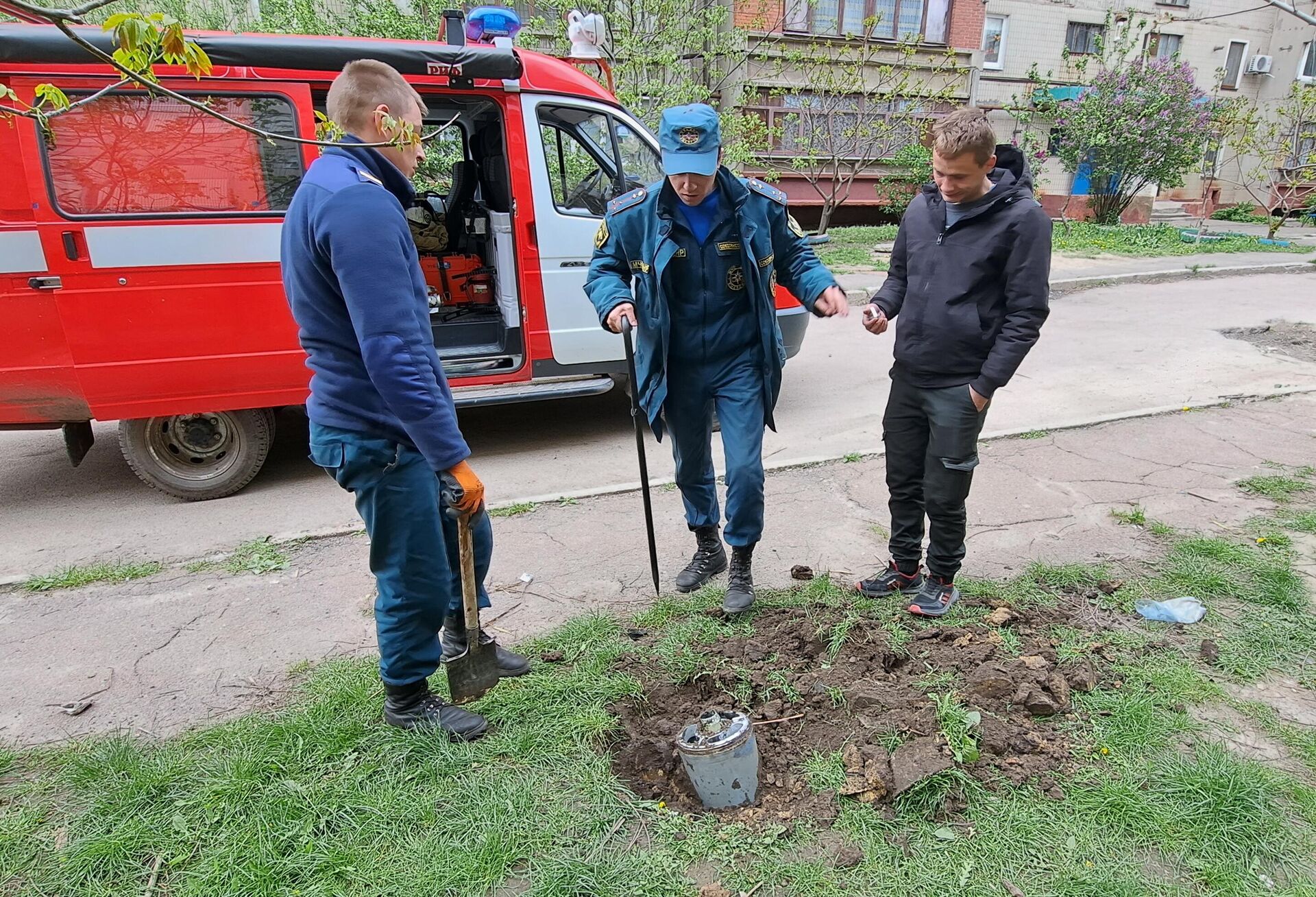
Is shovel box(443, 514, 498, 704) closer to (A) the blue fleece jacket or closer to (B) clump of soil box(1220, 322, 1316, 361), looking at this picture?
(A) the blue fleece jacket

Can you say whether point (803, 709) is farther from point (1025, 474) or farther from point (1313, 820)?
point (1025, 474)

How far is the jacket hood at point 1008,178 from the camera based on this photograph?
2.92 m

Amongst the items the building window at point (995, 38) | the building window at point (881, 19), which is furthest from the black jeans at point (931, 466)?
the building window at point (995, 38)

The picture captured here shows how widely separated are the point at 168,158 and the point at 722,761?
4.61 metres

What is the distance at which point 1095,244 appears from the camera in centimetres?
1650

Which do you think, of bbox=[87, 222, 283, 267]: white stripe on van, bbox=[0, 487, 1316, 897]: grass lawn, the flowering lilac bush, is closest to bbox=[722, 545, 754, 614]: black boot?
bbox=[0, 487, 1316, 897]: grass lawn

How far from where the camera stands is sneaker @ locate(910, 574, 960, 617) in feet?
10.8

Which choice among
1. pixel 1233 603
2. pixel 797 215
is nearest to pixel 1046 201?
pixel 797 215

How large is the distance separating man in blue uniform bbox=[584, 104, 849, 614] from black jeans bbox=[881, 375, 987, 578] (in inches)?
21.0

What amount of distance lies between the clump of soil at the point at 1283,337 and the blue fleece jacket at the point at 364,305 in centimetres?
899

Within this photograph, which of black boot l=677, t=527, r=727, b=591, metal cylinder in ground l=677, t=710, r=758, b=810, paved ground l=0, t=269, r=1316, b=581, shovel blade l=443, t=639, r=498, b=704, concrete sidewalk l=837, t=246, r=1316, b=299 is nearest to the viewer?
metal cylinder in ground l=677, t=710, r=758, b=810

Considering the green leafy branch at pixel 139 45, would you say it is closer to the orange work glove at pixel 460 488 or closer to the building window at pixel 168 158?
the orange work glove at pixel 460 488

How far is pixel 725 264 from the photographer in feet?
10.8

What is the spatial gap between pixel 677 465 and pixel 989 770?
1829mm
